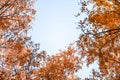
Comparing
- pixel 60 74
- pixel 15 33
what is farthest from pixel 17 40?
pixel 60 74

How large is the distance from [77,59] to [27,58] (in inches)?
124

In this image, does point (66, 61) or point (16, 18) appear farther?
point (66, 61)

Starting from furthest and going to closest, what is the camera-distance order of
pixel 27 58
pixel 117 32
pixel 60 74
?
1. pixel 60 74
2. pixel 27 58
3. pixel 117 32

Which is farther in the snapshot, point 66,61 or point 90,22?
point 66,61

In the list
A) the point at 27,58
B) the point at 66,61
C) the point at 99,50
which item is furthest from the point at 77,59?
the point at 99,50

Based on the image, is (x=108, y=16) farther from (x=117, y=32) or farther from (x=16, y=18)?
(x=16, y=18)

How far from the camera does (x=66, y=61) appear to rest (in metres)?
14.1

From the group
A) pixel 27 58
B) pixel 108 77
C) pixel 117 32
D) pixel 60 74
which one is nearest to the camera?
pixel 117 32

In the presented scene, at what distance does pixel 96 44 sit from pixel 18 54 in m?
3.14

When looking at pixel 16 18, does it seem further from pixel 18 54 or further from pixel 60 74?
pixel 60 74

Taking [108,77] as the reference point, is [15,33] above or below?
above

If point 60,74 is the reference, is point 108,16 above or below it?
below

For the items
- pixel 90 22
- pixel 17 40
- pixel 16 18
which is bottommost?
pixel 90 22

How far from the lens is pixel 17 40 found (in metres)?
11.1
